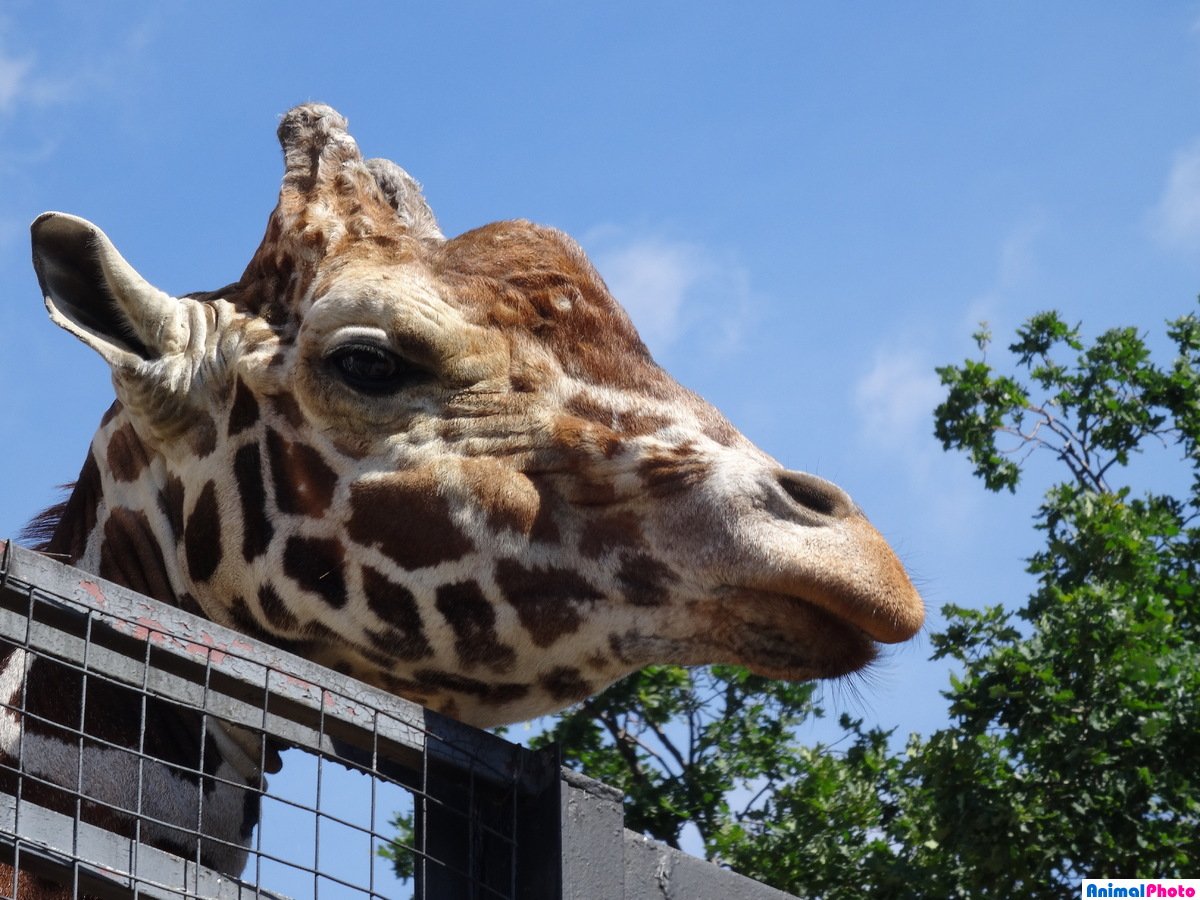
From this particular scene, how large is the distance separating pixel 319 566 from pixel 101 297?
1086 mm

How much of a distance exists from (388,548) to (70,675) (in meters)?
0.89

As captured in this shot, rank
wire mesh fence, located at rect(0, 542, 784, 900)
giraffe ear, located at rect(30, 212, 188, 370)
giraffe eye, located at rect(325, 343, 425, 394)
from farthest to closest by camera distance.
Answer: giraffe ear, located at rect(30, 212, 188, 370) < giraffe eye, located at rect(325, 343, 425, 394) < wire mesh fence, located at rect(0, 542, 784, 900)

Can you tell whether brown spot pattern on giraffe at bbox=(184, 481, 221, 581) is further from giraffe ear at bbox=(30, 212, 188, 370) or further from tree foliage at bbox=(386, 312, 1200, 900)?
tree foliage at bbox=(386, 312, 1200, 900)

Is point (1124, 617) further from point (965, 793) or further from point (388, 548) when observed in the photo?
point (388, 548)

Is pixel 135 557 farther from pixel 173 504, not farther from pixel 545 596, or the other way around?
pixel 545 596

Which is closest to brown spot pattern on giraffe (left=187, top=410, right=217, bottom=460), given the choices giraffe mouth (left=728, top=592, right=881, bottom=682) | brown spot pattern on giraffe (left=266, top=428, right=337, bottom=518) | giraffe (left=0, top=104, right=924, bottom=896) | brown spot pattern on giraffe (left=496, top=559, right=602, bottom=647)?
giraffe (left=0, top=104, right=924, bottom=896)

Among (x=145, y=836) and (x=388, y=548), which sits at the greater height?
(x=388, y=548)

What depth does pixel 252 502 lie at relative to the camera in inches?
196

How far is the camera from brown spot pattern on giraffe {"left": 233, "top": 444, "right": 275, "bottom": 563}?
16.1 feet

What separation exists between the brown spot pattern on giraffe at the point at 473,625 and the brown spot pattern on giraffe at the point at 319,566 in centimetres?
29

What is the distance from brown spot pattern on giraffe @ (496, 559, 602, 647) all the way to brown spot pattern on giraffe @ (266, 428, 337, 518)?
580mm

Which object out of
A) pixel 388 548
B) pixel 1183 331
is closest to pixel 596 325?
pixel 388 548

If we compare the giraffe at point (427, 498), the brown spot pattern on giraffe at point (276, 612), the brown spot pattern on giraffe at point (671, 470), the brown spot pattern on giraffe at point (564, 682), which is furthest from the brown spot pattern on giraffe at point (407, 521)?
the brown spot pattern on giraffe at point (671, 470)

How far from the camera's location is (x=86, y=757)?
14.7 feet
